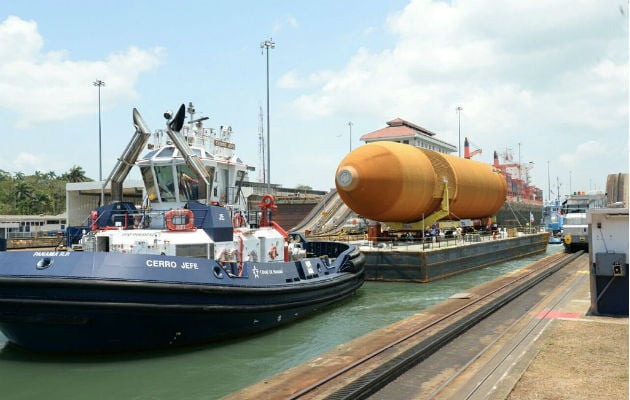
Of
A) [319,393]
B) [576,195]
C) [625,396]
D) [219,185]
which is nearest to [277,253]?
[219,185]

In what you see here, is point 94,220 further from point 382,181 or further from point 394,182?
point 394,182

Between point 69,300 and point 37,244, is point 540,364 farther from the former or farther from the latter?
point 37,244

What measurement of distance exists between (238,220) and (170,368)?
5.48 metres

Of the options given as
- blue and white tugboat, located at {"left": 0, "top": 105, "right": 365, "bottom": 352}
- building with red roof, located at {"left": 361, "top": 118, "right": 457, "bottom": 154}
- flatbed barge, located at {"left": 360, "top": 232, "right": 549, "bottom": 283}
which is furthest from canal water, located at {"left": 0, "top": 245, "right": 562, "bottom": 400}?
building with red roof, located at {"left": 361, "top": 118, "right": 457, "bottom": 154}

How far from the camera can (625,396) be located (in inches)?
267

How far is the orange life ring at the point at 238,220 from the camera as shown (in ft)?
47.4

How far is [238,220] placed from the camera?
14.6 meters

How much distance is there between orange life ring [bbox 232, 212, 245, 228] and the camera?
47.4ft

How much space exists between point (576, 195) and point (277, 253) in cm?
3817

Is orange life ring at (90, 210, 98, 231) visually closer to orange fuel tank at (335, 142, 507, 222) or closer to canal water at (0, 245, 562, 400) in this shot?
canal water at (0, 245, 562, 400)

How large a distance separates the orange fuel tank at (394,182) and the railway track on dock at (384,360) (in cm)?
928

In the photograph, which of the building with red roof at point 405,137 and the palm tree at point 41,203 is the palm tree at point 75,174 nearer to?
the palm tree at point 41,203

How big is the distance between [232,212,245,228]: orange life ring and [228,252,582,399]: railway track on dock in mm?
5177

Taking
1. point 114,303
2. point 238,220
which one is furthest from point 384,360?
point 238,220
